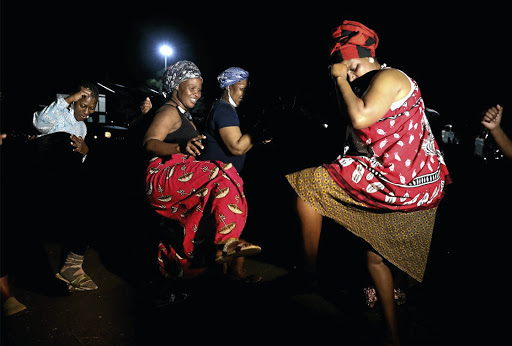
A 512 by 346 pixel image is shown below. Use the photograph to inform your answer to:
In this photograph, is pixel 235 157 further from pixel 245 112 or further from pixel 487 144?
pixel 487 144

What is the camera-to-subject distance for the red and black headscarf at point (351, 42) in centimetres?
220

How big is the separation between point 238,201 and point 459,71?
28.4 ft

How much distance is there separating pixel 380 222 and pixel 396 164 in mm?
431

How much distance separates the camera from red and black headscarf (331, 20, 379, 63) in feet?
7.20

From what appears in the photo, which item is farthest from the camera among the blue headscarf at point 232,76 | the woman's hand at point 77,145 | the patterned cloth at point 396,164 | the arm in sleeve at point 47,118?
the arm in sleeve at point 47,118

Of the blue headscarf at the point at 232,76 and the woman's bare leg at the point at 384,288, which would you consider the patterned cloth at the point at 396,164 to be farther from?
the blue headscarf at the point at 232,76

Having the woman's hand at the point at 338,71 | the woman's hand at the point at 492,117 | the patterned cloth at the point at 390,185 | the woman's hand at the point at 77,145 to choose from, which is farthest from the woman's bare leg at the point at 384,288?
the woman's hand at the point at 77,145

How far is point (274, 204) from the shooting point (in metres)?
5.88

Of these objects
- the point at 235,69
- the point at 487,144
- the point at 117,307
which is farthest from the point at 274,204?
the point at 487,144

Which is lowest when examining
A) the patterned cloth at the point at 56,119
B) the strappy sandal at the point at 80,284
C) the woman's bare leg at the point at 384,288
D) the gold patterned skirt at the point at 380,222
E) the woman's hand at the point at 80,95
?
the strappy sandal at the point at 80,284

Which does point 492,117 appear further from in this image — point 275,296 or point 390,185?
point 275,296

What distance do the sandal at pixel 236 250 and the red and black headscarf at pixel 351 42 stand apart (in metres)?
1.40

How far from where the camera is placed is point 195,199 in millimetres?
2641

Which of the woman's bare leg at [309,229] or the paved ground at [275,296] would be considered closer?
the woman's bare leg at [309,229]
